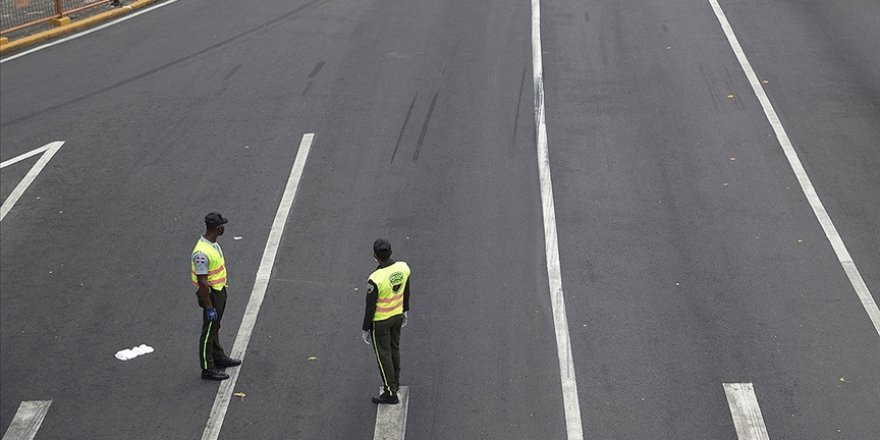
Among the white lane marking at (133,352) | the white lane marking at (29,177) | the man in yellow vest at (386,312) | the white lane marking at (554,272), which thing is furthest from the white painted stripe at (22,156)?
the man in yellow vest at (386,312)

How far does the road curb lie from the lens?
830 inches

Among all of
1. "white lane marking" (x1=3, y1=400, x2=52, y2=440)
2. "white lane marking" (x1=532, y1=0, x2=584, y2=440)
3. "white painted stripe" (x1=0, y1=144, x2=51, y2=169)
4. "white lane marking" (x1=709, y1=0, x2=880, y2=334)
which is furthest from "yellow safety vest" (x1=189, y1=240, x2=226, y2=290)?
"white painted stripe" (x1=0, y1=144, x2=51, y2=169)

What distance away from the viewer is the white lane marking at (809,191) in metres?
12.0

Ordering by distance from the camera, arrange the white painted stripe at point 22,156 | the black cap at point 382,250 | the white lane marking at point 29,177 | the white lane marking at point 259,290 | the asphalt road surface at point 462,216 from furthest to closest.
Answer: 1. the white painted stripe at point 22,156
2. the white lane marking at point 29,177
3. the asphalt road surface at point 462,216
4. the white lane marking at point 259,290
5. the black cap at point 382,250

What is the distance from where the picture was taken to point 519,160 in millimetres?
15320

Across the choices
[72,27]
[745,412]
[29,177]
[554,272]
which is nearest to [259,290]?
[554,272]

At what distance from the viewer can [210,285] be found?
10734 millimetres

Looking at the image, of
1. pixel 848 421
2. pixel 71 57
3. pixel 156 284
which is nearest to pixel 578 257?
pixel 848 421

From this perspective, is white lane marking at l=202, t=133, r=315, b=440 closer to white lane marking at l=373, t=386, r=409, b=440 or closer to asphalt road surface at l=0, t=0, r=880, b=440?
asphalt road surface at l=0, t=0, r=880, b=440

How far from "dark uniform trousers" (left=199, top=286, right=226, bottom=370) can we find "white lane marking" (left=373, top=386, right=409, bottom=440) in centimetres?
176

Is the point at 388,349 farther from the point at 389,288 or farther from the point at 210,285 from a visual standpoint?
the point at 210,285

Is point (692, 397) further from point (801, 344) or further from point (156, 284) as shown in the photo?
point (156, 284)

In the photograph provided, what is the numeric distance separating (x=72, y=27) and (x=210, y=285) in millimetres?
13113

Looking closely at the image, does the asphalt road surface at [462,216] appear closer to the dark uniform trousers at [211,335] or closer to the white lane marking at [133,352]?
the white lane marking at [133,352]
